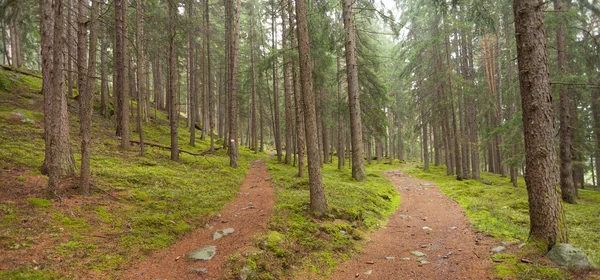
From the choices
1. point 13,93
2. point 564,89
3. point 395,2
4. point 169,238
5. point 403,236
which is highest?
point 395,2

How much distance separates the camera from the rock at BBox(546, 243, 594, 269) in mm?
4460

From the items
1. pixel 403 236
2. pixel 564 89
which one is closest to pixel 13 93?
pixel 403 236

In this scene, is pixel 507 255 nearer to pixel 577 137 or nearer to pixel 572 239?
pixel 572 239

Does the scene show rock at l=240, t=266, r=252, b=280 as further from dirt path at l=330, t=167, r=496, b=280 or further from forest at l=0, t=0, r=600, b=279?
dirt path at l=330, t=167, r=496, b=280

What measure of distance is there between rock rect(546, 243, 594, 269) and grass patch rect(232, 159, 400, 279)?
3468 millimetres

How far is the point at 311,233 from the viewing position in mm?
6625

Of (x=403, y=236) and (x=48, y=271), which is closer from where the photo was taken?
(x=48, y=271)

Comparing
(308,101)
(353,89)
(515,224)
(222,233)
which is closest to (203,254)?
(222,233)

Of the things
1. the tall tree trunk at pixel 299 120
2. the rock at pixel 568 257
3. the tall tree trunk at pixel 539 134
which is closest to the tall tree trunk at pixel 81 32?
the tall tree trunk at pixel 299 120

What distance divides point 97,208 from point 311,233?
504 centimetres

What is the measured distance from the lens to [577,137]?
14.8 m

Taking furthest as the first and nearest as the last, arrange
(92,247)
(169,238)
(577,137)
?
(577,137) < (169,238) < (92,247)

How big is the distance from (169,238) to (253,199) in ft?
12.5

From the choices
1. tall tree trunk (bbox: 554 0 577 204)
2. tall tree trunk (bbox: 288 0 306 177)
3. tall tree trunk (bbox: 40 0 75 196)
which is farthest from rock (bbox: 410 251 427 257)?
tall tree trunk (bbox: 554 0 577 204)
